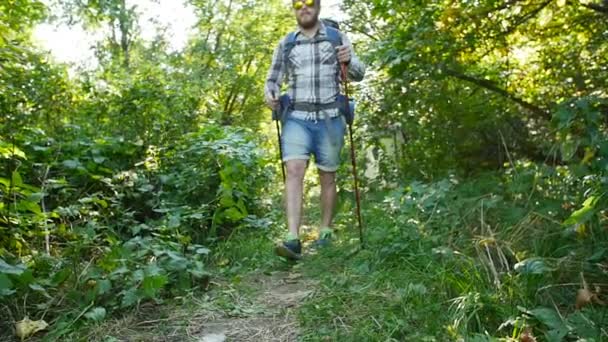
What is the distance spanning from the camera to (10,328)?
7.86ft

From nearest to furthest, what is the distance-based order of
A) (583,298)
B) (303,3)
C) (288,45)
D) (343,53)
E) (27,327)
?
(583,298)
(27,327)
(343,53)
(303,3)
(288,45)

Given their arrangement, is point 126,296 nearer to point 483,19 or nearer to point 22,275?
point 22,275

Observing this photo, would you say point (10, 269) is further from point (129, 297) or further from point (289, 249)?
point (289, 249)

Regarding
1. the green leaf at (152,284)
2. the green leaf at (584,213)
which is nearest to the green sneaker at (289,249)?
the green leaf at (152,284)

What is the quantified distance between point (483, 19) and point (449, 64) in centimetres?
54

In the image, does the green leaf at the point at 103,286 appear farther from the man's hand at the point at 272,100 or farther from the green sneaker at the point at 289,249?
the man's hand at the point at 272,100

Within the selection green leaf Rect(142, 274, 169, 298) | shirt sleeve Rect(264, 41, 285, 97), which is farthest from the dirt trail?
shirt sleeve Rect(264, 41, 285, 97)

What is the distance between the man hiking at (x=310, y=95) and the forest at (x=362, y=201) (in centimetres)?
41

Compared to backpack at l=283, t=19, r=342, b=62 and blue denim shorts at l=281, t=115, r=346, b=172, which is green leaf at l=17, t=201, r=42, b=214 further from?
backpack at l=283, t=19, r=342, b=62

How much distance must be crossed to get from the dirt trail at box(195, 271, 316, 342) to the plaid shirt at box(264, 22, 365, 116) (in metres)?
1.37

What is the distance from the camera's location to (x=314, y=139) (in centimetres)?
400

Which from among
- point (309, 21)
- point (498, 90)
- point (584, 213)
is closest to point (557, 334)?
point (584, 213)

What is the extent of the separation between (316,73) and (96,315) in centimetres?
225

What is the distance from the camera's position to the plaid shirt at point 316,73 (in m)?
3.95
